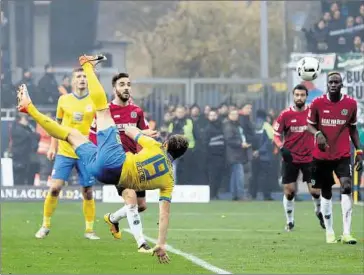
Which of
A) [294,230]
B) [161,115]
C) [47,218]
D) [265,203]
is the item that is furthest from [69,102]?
[161,115]

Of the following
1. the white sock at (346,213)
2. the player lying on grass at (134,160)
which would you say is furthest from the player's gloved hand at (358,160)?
the player lying on grass at (134,160)

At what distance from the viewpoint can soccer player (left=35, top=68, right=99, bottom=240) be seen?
58.9 feet

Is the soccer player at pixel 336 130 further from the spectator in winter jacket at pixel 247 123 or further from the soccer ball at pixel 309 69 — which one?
the spectator in winter jacket at pixel 247 123

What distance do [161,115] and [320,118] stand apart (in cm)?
1520

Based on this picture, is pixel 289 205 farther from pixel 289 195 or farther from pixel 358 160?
pixel 358 160

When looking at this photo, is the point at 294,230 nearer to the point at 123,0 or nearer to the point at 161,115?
the point at 161,115

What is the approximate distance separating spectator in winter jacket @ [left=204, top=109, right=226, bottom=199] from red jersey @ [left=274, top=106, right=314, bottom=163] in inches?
406

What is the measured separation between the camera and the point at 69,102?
1805 centimetres

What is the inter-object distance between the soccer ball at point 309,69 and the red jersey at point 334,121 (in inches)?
29.7

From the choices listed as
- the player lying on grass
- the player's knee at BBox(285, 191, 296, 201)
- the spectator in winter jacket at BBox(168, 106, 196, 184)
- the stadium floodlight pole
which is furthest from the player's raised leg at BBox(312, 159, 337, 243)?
the stadium floodlight pole

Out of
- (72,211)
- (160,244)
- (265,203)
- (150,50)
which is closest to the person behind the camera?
(160,244)

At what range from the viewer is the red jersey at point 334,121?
17562 millimetres

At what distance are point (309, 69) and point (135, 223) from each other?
13.9 feet

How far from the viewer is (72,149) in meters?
18.1
